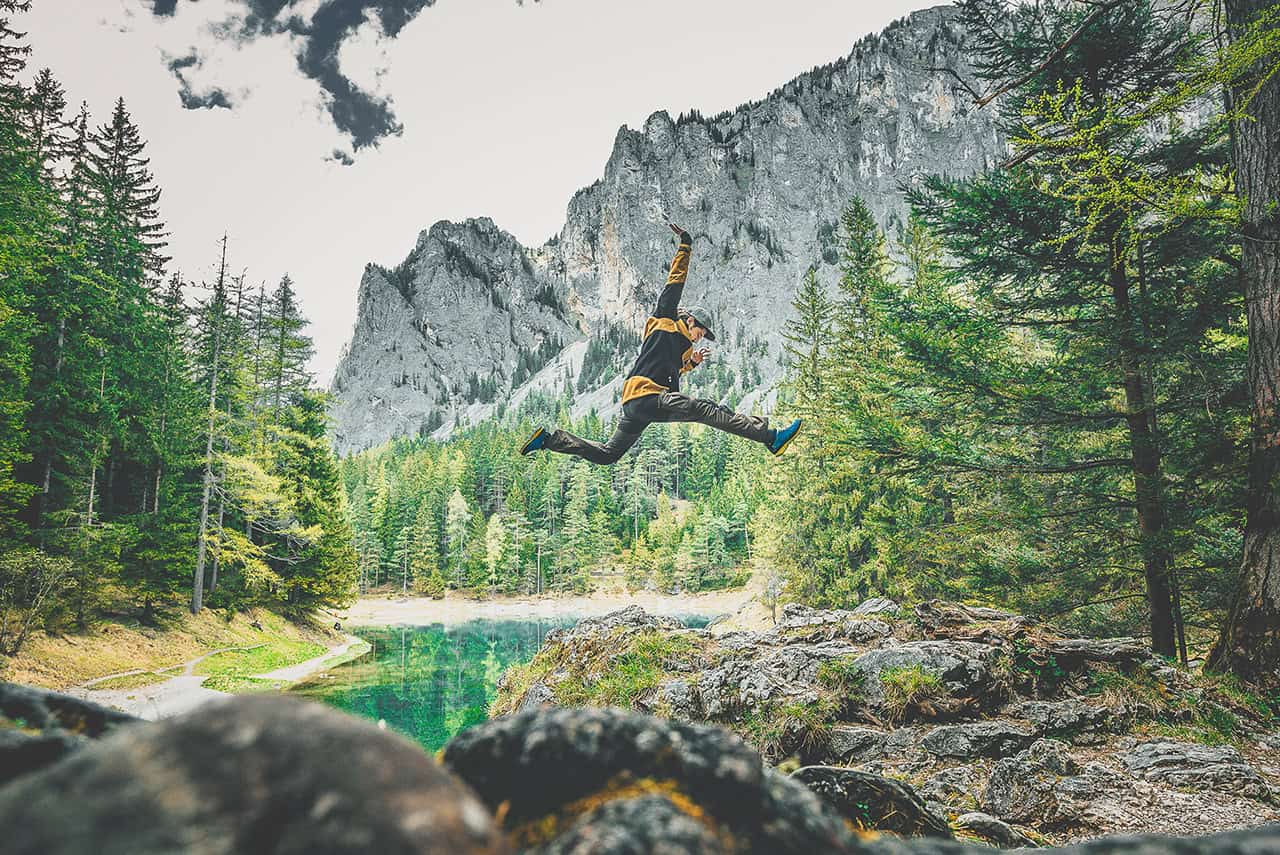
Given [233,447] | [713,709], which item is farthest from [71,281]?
[713,709]

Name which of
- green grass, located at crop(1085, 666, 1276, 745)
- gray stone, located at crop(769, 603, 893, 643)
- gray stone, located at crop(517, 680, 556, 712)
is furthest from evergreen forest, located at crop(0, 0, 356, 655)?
green grass, located at crop(1085, 666, 1276, 745)

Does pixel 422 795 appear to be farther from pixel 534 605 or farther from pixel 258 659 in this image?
pixel 534 605

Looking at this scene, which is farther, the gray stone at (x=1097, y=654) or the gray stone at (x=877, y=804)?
the gray stone at (x=1097, y=654)

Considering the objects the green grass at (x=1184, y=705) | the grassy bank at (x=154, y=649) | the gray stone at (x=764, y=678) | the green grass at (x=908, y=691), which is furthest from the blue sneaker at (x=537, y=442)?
the grassy bank at (x=154, y=649)

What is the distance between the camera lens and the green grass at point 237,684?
54.4ft

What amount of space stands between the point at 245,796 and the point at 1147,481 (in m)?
10.2

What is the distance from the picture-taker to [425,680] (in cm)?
2256

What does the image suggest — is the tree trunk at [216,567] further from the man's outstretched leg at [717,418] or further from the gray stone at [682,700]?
the man's outstretched leg at [717,418]

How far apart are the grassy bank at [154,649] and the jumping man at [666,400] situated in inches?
588

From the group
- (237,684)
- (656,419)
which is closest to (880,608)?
(656,419)

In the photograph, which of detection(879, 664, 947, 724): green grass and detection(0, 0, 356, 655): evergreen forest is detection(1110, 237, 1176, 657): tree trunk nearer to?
detection(879, 664, 947, 724): green grass

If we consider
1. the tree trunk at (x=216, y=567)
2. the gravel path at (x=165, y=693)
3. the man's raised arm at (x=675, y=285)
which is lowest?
the gravel path at (x=165, y=693)

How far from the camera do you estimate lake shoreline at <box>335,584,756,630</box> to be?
53.4 meters

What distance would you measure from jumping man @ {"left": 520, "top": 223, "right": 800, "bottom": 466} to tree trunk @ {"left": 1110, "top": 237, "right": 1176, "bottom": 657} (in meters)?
5.31
